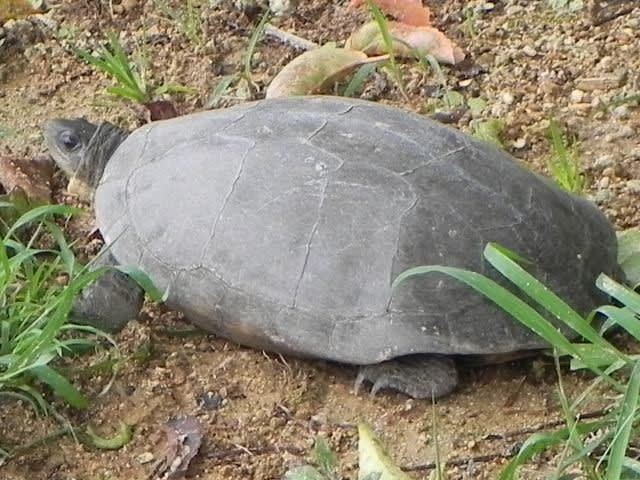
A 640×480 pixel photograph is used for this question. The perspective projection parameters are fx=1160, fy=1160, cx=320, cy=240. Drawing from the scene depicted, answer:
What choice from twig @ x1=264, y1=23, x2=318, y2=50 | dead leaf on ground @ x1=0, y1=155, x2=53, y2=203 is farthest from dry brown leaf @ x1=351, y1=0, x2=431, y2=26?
dead leaf on ground @ x1=0, y1=155, x2=53, y2=203

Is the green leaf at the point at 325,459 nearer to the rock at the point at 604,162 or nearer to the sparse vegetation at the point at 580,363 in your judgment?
the sparse vegetation at the point at 580,363

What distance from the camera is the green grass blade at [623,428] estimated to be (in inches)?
79.8

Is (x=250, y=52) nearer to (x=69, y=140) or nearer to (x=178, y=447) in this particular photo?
(x=69, y=140)

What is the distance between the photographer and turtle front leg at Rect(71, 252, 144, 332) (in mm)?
2920

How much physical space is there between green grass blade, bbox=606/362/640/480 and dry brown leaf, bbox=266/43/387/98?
1815 mm

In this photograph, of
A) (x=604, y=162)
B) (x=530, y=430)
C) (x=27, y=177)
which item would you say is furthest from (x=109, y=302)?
(x=604, y=162)

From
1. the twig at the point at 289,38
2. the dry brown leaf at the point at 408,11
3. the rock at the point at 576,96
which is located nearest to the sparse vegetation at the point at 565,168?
the rock at the point at 576,96

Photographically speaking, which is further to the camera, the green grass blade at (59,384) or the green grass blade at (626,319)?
the green grass blade at (59,384)

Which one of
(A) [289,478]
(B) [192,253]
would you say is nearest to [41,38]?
(B) [192,253]

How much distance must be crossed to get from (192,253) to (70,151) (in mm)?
847

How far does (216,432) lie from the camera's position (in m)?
2.66

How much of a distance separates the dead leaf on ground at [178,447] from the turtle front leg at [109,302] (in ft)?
1.23

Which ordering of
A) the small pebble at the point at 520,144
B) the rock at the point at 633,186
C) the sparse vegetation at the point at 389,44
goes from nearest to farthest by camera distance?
the rock at the point at 633,186, the small pebble at the point at 520,144, the sparse vegetation at the point at 389,44

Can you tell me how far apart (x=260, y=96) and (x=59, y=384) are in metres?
1.52
